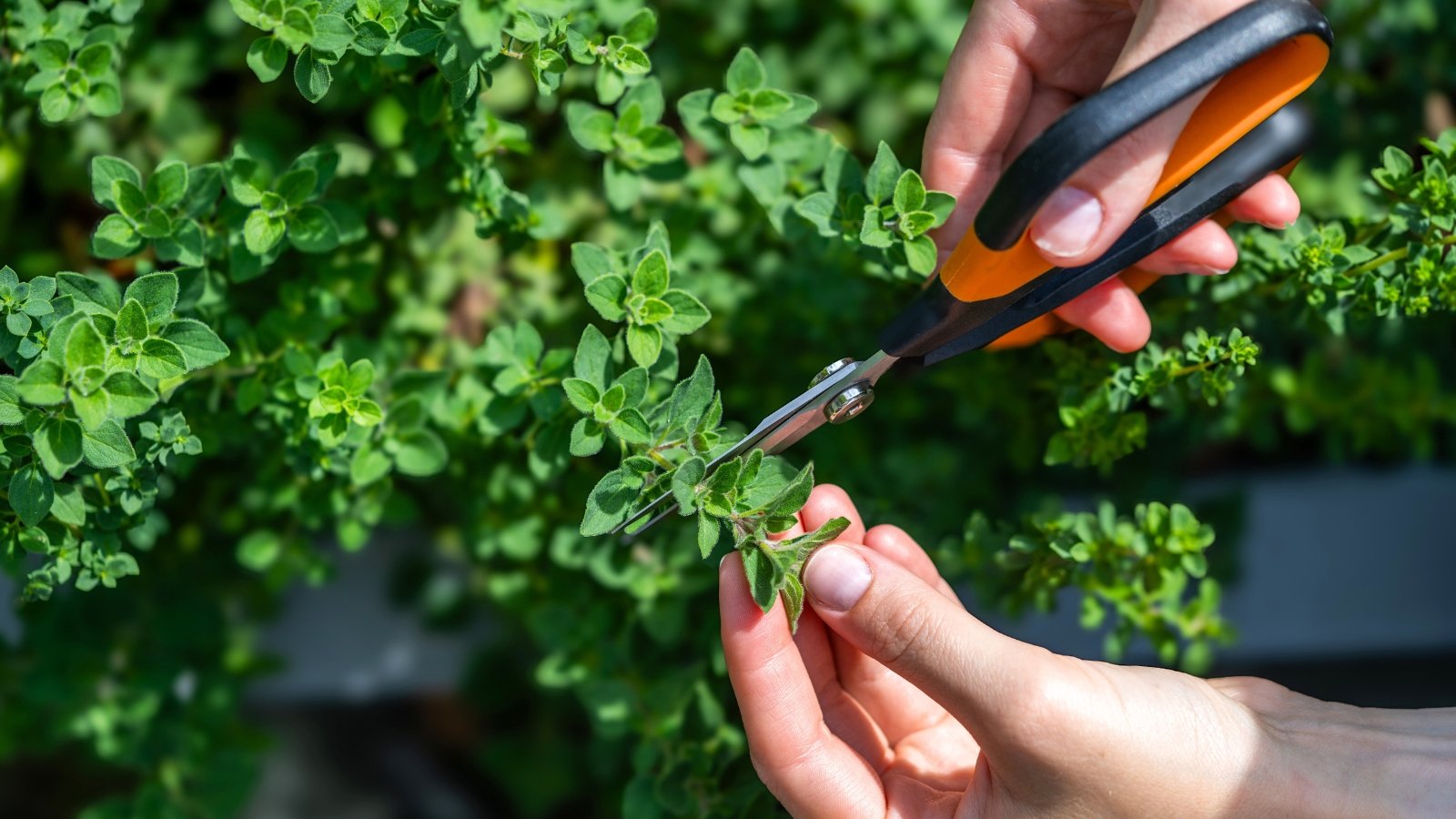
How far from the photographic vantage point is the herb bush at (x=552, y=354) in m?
1.32

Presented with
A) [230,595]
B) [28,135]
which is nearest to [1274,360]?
[230,595]

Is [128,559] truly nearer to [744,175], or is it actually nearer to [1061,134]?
[744,175]

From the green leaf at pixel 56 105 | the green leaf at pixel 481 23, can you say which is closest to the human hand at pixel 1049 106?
the green leaf at pixel 481 23

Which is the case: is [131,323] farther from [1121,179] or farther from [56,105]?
[1121,179]

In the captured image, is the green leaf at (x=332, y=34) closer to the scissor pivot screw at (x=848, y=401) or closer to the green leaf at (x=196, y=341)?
the green leaf at (x=196, y=341)

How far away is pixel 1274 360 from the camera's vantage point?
1872 millimetres

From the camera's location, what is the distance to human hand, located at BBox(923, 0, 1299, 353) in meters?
1.43

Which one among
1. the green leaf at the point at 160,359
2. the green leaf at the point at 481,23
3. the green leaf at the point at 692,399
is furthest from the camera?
the green leaf at the point at 692,399

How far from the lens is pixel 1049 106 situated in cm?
159

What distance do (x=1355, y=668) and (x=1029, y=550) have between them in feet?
4.68

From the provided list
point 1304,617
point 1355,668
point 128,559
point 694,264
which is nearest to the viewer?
point 128,559

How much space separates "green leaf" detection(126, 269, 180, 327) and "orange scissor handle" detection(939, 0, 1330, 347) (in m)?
0.90

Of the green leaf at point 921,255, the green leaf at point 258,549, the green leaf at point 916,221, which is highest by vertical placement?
the green leaf at point 916,221

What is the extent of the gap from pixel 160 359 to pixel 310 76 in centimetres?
37
